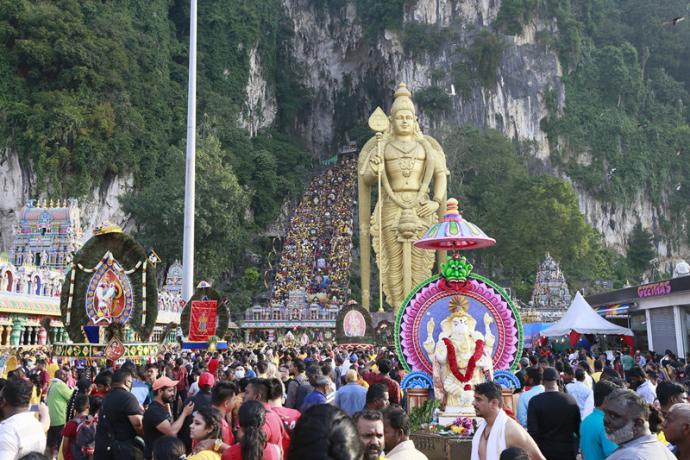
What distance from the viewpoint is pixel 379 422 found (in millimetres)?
2434

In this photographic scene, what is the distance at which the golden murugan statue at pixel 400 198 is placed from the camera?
17875 millimetres

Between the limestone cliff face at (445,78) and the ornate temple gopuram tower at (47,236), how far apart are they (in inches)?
779

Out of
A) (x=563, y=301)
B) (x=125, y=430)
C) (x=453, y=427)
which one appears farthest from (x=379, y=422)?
(x=563, y=301)

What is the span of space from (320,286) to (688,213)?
A: 24769 mm

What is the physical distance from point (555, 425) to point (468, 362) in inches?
95.6

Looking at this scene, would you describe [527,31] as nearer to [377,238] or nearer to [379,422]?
[377,238]

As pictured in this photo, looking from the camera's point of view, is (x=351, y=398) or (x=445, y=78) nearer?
(x=351, y=398)

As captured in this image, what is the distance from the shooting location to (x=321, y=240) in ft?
116

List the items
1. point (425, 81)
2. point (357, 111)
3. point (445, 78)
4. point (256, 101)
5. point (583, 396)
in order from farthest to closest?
point (357, 111) → point (256, 101) → point (425, 81) → point (445, 78) → point (583, 396)

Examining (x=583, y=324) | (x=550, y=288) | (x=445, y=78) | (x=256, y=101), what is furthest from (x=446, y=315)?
(x=256, y=101)

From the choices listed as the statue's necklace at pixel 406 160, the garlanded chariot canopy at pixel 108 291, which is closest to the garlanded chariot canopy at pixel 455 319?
the garlanded chariot canopy at pixel 108 291

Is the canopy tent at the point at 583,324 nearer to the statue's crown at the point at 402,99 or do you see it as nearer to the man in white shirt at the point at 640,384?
the statue's crown at the point at 402,99

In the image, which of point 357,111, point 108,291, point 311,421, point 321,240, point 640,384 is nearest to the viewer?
point 311,421

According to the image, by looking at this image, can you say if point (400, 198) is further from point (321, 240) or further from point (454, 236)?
point (321, 240)
